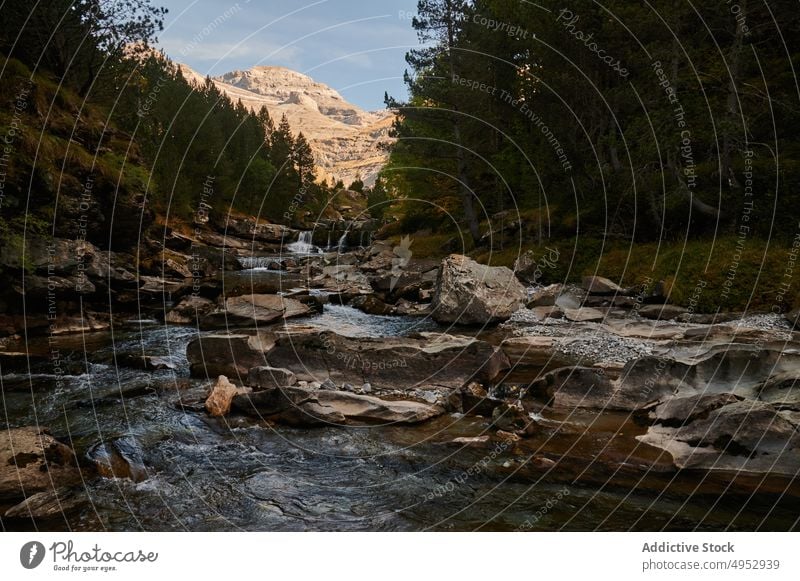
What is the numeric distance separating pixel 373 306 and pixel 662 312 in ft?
39.0

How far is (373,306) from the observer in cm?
2188

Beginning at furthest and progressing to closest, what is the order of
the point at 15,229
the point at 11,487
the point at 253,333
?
the point at 15,229
the point at 253,333
the point at 11,487

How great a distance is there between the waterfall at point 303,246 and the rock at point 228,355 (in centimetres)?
4573

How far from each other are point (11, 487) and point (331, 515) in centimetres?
389

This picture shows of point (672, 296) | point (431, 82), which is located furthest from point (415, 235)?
point (672, 296)

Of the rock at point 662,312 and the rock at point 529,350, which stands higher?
the rock at point 662,312

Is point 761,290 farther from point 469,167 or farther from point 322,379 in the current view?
point 469,167

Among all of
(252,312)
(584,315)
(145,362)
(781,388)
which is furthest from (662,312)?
(145,362)

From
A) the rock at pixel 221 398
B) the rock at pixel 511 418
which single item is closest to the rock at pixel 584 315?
the rock at pixel 511 418

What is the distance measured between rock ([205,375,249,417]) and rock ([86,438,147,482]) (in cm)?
179

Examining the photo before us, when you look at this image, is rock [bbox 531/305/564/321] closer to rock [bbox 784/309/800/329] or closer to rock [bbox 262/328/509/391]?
rock [bbox 784/309/800/329]

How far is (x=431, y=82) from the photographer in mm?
31484

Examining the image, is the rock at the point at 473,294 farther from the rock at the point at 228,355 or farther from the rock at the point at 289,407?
the rock at the point at 289,407

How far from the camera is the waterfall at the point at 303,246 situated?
5819 centimetres
